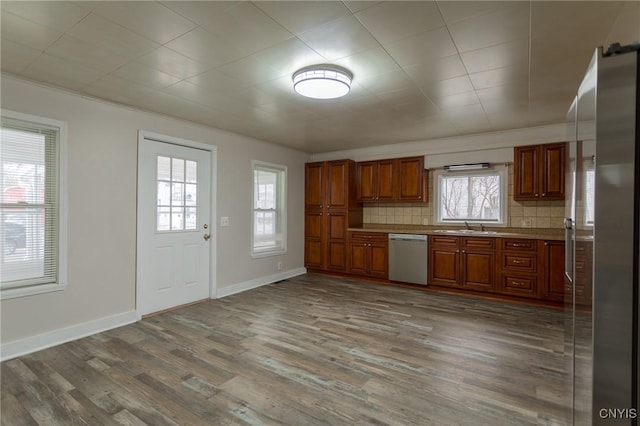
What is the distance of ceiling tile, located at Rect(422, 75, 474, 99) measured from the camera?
9.47ft

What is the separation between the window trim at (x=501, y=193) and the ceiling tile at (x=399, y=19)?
3.63 m

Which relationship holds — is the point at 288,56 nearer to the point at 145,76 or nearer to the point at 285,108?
the point at 285,108

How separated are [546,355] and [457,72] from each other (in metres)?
2.60

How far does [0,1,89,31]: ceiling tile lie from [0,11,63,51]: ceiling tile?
57 mm

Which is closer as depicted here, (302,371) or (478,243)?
(302,371)

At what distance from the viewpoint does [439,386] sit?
2.24 metres

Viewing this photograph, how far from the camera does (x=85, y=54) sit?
239cm

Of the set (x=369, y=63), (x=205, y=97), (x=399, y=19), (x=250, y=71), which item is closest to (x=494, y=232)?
(x=369, y=63)

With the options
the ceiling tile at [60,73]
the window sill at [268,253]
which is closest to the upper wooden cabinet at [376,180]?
the window sill at [268,253]

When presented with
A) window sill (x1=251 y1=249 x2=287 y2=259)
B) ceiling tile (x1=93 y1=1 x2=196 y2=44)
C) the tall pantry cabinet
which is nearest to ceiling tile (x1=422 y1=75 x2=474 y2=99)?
ceiling tile (x1=93 y1=1 x2=196 y2=44)

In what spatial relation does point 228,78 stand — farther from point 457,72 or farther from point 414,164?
point 414,164

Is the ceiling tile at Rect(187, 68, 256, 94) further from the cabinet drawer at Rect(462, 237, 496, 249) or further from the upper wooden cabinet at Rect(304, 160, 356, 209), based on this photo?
the cabinet drawer at Rect(462, 237, 496, 249)

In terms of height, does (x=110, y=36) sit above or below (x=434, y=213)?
above

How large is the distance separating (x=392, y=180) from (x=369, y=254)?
140 cm
